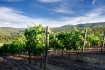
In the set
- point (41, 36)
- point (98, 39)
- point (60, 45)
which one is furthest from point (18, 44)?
point (41, 36)

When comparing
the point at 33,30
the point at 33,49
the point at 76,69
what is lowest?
the point at 76,69

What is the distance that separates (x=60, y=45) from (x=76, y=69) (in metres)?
28.1

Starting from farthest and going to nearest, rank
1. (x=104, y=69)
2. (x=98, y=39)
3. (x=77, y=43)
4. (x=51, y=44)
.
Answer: (x=98, y=39) → (x=51, y=44) → (x=77, y=43) → (x=104, y=69)

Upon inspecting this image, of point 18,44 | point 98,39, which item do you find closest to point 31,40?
point 18,44

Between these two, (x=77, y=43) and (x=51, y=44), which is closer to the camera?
(x=77, y=43)

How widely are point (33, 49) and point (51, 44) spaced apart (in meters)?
25.4

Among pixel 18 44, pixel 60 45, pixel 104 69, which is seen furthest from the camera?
pixel 18 44

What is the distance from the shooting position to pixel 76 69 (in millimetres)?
38312

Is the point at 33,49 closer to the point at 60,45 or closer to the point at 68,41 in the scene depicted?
the point at 68,41

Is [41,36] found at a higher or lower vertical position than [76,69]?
higher

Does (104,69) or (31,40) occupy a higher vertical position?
(31,40)

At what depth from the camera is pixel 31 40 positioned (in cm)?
4506

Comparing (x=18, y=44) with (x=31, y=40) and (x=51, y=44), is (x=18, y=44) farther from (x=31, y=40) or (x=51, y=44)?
(x=31, y=40)

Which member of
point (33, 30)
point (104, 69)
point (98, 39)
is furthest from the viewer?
point (98, 39)
